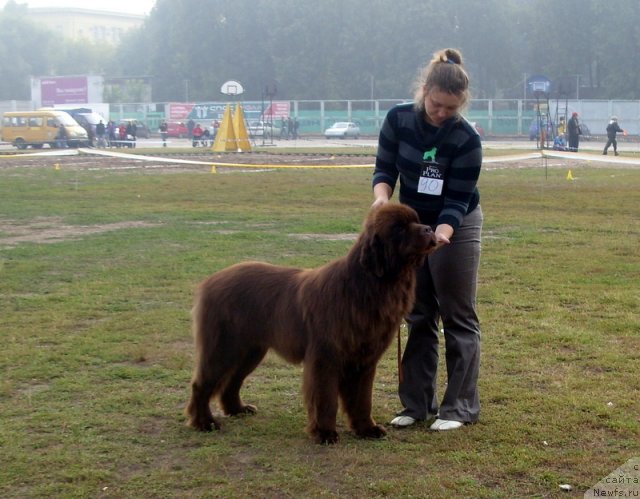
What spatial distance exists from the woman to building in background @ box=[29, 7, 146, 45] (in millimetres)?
164777

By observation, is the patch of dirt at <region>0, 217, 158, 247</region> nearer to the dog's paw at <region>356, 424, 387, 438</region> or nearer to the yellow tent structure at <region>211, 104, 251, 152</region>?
the dog's paw at <region>356, 424, 387, 438</region>

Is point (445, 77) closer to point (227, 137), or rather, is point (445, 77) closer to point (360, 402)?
point (360, 402)

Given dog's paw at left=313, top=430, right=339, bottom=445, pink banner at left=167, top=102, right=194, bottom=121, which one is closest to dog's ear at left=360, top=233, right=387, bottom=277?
dog's paw at left=313, top=430, right=339, bottom=445

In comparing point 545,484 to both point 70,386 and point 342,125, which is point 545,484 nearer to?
point 70,386

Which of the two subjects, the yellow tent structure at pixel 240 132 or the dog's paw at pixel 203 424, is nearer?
the dog's paw at pixel 203 424

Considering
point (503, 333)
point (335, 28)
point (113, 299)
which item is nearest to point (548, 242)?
point (503, 333)

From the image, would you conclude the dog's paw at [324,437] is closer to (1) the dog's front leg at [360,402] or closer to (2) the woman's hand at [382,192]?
(1) the dog's front leg at [360,402]

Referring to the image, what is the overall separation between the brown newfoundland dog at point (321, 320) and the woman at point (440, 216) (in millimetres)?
293

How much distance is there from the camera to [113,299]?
9617 mm

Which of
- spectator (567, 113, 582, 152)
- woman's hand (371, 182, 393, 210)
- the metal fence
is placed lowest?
woman's hand (371, 182, 393, 210)

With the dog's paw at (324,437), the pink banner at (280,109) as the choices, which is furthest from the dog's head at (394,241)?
the pink banner at (280,109)

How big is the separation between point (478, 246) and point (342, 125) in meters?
66.4

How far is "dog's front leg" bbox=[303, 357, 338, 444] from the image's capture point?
5332mm
